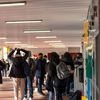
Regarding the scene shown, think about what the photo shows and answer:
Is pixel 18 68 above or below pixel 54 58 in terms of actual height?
below

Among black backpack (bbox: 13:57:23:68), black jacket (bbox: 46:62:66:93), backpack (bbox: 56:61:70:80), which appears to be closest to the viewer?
backpack (bbox: 56:61:70:80)

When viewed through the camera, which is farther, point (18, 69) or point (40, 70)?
point (40, 70)

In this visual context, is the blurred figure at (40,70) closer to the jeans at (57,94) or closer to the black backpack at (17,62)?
the black backpack at (17,62)

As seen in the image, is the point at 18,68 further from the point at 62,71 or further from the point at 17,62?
the point at 62,71

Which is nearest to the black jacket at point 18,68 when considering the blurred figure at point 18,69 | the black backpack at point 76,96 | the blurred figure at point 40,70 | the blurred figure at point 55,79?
the blurred figure at point 18,69

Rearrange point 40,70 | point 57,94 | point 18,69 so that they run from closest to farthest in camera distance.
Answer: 1. point 57,94
2. point 18,69
3. point 40,70

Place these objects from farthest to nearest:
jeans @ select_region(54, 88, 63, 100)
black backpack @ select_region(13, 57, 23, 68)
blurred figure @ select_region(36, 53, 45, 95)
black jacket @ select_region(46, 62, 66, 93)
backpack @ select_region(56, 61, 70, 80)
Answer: blurred figure @ select_region(36, 53, 45, 95) < black backpack @ select_region(13, 57, 23, 68) < jeans @ select_region(54, 88, 63, 100) < black jacket @ select_region(46, 62, 66, 93) < backpack @ select_region(56, 61, 70, 80)

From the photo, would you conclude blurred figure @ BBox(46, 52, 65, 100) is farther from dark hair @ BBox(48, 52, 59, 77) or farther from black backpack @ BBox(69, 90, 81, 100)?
black backpack @ BBox(69, 90, 81, 100)

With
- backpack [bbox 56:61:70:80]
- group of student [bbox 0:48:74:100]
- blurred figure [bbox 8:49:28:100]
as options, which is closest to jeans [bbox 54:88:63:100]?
group of student [bbox 0:48:74:100]

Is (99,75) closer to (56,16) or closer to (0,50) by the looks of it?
(56,16)

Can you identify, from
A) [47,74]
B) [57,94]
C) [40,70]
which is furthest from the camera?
[40,70]

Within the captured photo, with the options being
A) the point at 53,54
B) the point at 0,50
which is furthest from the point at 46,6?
the point at 0,50

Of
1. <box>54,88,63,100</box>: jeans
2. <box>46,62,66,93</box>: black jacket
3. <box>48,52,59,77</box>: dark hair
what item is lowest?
<box>54,88,63,100</box>: jeans

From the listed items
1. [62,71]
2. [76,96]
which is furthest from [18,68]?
[76,96]
